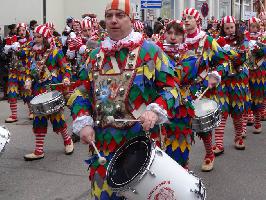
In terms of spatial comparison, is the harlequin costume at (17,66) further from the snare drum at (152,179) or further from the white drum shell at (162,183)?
the white drum shell at (162,183)

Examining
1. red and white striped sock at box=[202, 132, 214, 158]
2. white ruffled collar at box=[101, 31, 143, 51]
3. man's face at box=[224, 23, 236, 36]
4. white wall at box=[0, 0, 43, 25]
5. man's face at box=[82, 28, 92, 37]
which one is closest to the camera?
A: white ruffled collar at box=[101, 31, 143, 51]


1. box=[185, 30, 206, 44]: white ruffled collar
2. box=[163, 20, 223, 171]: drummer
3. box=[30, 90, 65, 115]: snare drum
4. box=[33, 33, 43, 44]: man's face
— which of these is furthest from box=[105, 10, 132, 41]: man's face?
box=[33, 33, 43, 44]: man's face

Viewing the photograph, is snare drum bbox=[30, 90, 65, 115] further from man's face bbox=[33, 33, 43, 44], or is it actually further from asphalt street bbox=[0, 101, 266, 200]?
man's face bbox=[33, 33, 43, 44]

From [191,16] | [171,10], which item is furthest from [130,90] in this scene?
[171,10]

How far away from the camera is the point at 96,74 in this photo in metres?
3.31

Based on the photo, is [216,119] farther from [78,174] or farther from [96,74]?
[96,74]

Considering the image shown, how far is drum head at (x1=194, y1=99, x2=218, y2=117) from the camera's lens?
5.27 m

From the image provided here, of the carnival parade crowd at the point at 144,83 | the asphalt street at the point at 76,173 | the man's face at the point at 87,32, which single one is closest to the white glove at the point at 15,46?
the carnival parade crowd at the point at 144,83

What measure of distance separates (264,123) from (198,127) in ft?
15.2

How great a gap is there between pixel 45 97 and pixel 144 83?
3394mm

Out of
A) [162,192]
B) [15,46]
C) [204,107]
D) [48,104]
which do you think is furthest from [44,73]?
[162,192]

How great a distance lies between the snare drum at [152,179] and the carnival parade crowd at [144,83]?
0.13 meters

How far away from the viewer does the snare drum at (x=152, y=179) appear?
2.76m

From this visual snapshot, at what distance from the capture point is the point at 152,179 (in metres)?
2.75
